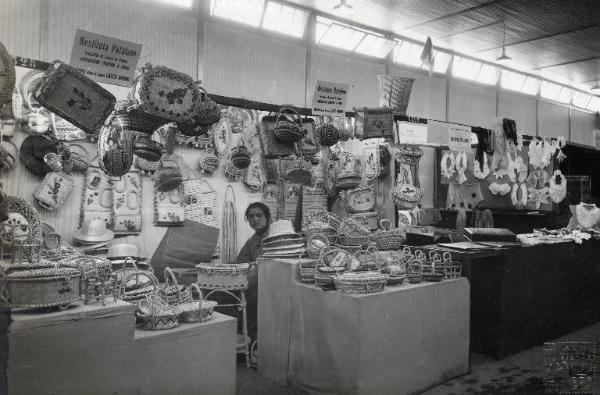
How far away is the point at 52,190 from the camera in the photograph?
4.46 metres

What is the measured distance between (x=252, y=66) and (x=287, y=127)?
5.20 meters

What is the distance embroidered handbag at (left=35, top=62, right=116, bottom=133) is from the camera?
8.08 ft

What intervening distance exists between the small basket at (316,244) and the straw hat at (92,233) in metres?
2.01

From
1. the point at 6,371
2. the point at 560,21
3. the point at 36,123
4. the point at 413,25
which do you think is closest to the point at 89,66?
the point at 6,371

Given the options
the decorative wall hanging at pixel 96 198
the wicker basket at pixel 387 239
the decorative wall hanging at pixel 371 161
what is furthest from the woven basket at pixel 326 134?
the decorative wall hanging at pixel 96 198

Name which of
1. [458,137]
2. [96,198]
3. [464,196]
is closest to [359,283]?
[458,137]

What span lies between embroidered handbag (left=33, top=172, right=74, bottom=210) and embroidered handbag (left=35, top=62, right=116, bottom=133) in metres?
2.15

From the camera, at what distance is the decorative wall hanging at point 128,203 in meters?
4.94

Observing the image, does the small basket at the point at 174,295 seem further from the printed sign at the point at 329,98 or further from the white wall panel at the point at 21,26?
the white wall panel at the point at 21,26

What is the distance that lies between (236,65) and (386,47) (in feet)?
13.0

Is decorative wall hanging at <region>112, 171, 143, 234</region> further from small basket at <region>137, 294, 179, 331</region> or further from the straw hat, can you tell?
small basket at <region>137, 294, 179, 331</region>

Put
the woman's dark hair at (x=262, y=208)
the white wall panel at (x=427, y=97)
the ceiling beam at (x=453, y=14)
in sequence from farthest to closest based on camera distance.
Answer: the white wall panel at (x=427, y=97)
the ceiling beam at (x=453, y=14)
the woman's dark hair at (x=262, y=208)

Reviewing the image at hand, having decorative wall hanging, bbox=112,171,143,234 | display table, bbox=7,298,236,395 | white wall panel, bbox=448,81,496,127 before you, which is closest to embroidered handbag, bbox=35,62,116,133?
display table, bbox=7,298,236,395

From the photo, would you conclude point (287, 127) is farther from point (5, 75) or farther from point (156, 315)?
point (5, 75)
